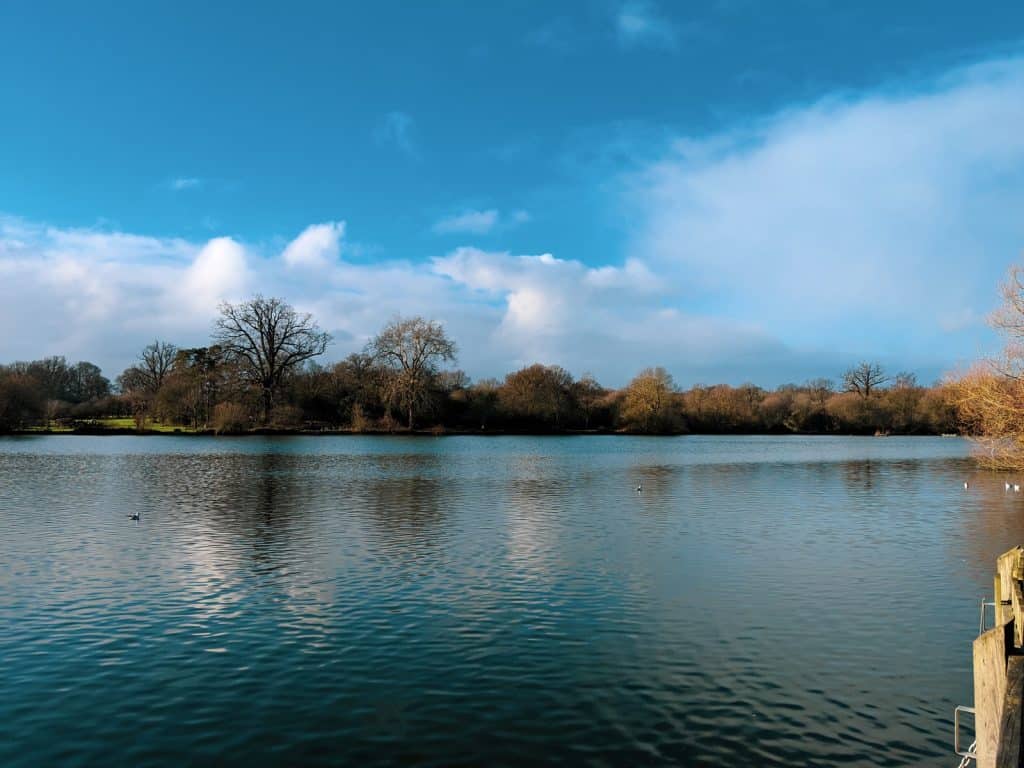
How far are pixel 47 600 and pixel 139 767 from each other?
319 inches

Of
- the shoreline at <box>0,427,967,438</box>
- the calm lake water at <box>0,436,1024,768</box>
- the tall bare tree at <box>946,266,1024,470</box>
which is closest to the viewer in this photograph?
the calm lake water at <box>0,436,1024,768</box>

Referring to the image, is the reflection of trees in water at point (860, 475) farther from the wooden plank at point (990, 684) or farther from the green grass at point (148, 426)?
the green grass at point (148, 426)

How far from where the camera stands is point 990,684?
5293 millimetres

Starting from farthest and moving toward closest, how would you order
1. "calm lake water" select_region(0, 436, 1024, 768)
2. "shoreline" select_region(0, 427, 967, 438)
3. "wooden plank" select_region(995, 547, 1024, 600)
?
"shoreline" select_region(0, 427, 967, 438), "calm lake water" select_region(0, 436, 1024, 768), "wooden plank" select_region(995, 547, 1024, 600)

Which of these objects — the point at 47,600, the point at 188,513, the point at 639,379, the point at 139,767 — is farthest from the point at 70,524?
the point at 639,379

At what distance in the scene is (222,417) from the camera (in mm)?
80438

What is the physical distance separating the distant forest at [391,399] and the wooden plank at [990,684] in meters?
82.5

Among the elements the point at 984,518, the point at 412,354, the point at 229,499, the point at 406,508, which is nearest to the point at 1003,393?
the point at 984,518

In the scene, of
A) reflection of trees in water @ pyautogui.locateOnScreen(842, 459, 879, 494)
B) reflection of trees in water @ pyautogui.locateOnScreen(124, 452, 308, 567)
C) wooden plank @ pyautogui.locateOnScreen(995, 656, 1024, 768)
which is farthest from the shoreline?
wooden plank @ pyautogui.locateOnScreen(995, 656, 1024, 768)

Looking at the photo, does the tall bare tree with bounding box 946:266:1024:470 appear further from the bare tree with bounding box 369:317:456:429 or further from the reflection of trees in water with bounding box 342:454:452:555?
the bare tree with bounding box 369:317:456:429

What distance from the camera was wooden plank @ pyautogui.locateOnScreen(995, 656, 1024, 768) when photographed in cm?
495

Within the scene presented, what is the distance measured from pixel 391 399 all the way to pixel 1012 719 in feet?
281

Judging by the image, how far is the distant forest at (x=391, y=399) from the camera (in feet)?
282

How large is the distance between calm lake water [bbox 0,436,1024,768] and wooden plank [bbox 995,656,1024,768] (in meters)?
3.30
